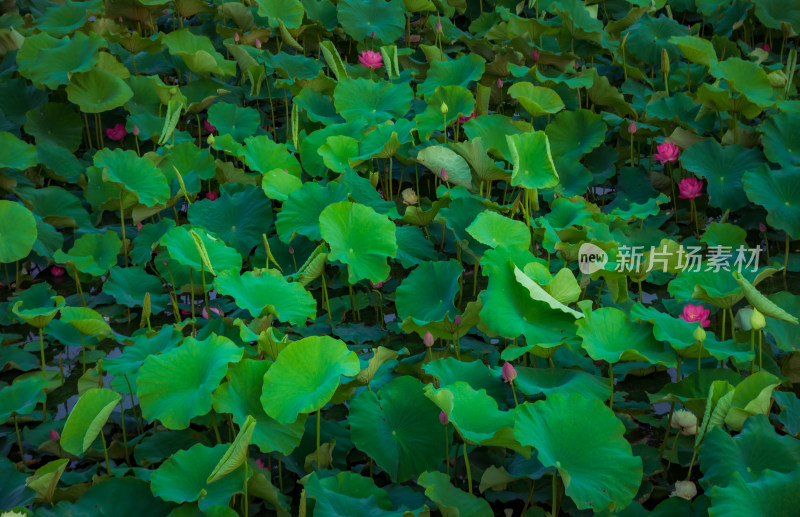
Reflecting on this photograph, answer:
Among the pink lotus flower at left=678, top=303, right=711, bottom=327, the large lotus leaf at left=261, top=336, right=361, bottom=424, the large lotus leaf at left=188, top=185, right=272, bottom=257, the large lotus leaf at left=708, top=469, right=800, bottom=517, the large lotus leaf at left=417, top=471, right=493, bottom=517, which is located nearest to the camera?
the large lotus leaf at left=708, top=469, right=800, bottom=517

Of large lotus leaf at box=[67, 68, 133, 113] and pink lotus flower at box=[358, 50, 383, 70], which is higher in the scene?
large lotus leaf at box=[67, 68, 133, 113]

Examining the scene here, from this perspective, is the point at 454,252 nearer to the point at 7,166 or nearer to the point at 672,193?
the point at 672,193

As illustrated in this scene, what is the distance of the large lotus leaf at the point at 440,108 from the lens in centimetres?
262

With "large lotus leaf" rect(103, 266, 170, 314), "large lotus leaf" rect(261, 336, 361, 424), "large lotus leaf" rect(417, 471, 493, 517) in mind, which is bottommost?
"large lotus leaf" rect(103, 266, 170, 314)

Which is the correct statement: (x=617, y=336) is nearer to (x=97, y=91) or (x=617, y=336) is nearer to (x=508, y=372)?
(x=508, y=372)

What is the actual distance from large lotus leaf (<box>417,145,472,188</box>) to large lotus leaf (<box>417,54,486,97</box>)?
52 centimetres

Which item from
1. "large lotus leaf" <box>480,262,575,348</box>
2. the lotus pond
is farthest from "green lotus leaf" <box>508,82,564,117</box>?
"large lotus leaf" <box>480,262,575,348</box>

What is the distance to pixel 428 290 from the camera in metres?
2.01

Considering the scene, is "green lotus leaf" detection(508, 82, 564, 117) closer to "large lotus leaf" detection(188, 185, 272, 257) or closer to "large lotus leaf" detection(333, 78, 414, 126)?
"large lotus leaf" detection(333, 78, 414, 126)

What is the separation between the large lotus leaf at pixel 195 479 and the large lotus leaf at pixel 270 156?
1213 millimetres

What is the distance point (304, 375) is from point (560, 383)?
51 cm

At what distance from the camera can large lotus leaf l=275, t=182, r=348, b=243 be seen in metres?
2.26

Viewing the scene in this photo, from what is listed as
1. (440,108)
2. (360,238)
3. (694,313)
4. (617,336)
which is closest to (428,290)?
(360,238)

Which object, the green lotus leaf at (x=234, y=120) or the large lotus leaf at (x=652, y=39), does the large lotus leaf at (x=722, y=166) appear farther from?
the green lotus leaf at (x=234, y=120)
